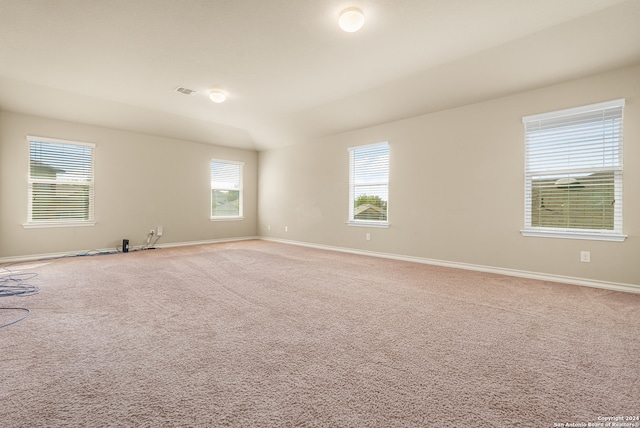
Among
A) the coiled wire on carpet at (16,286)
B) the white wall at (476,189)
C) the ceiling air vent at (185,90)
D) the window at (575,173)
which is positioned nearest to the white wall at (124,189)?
the coiled wire on carpet at (16,286)

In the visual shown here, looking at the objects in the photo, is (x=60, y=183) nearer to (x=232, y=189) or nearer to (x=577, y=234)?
(x=232, y=189)

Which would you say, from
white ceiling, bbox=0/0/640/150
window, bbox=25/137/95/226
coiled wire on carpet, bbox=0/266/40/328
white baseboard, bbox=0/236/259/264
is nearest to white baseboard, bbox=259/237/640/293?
white ceiling, bbox=0/0/640/150

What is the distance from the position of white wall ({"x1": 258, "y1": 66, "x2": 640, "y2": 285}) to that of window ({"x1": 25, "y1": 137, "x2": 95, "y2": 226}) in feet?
14.8

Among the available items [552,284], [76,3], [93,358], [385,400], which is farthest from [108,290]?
[552,284]

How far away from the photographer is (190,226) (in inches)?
266

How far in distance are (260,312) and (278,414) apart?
1.30 meters

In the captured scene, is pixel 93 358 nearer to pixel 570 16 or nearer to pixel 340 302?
pixel 340 302

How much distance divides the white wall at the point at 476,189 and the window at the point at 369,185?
0.15 meters

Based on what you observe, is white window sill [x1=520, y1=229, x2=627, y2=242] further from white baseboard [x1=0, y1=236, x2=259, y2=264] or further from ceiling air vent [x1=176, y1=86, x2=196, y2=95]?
white baseboard [x1=0, y1=236, x2=259, y2=264]

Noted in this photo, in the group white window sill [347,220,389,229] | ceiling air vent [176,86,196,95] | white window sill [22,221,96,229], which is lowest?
white window sill [22,221,96,229]

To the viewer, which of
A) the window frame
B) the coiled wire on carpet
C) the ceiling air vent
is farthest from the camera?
the window frame

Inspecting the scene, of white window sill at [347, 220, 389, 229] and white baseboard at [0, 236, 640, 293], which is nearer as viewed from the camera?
white baseboard at [0, 236, 640, 293]

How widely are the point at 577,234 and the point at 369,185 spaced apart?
10.3 ft

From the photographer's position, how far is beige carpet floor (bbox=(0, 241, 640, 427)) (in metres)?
1.29
